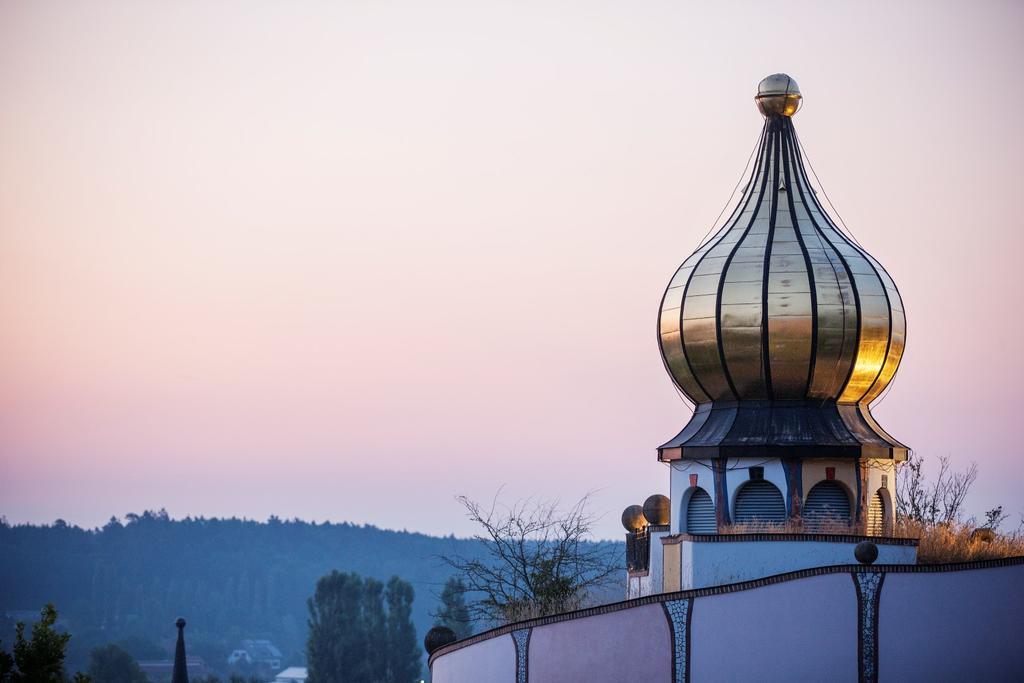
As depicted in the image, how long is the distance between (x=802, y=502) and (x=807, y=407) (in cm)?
154

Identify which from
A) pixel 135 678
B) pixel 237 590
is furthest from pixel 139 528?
pixel 135 678

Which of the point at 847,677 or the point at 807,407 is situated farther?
the point at 807,407

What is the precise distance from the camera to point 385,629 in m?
95.8

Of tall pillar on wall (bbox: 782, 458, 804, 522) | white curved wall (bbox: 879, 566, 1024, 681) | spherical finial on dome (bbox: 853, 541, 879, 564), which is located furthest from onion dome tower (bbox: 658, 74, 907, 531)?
white curved wall (bbox: 879, 566, 1024, 681)

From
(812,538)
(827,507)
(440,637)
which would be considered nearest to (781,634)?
(812,538)

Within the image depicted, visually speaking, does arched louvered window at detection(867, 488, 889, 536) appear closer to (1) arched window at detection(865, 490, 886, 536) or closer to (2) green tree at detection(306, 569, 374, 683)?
(1) arched window at detection(865, 490, 886, 536)

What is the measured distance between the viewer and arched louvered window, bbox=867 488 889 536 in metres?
28.7

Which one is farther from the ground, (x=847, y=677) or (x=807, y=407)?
(x=807, y=407)

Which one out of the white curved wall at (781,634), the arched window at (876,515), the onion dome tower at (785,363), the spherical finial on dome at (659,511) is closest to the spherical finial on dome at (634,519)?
the spherical finial on dome at (659,511)

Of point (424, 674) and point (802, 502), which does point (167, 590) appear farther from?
point (802, 502)

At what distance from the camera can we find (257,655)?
5595 inches

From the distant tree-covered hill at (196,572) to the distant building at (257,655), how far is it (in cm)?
93

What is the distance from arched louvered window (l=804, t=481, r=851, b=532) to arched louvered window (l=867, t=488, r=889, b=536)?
44cm

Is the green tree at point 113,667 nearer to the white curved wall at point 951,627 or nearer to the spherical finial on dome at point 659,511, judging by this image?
the spherical finial on dome at point 659,511
